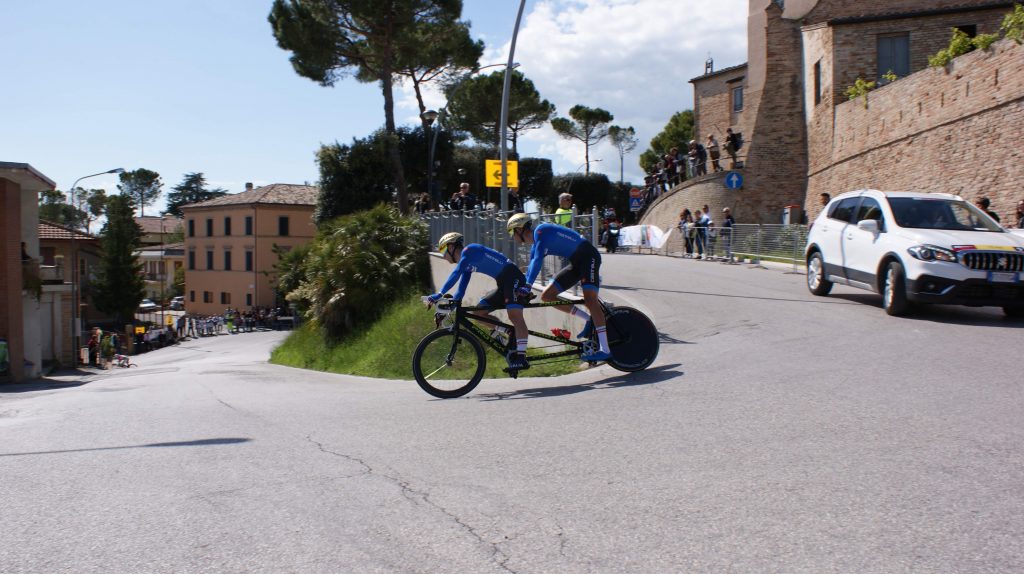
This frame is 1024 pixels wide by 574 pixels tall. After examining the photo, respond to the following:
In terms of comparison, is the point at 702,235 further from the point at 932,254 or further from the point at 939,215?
the point at 932,254

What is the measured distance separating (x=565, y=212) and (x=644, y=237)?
2070 cm

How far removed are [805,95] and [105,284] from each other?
5238 centimetres

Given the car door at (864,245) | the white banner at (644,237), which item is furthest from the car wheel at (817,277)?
the white banner at (644,237)

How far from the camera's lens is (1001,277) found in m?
10.8

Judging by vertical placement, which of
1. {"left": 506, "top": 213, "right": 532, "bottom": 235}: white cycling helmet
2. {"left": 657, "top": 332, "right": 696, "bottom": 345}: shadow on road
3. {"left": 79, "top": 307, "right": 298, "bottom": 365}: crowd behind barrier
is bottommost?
{"left": 79, "top": 307, "right": 298, "bottom": 365}: crowd behind barrier

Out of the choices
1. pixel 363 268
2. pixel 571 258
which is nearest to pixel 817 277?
pixel 571 258

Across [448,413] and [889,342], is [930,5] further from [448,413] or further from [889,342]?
[448,413]

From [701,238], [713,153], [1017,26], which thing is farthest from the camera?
[713,153]

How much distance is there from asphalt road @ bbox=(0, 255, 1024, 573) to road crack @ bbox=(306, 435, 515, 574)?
0.02 metres

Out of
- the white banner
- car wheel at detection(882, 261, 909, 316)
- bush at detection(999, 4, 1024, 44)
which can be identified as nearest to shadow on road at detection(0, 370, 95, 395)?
car wheel at detection(882, 261, 909, 316)

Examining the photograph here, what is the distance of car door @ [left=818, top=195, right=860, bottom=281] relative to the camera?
13.7 meters

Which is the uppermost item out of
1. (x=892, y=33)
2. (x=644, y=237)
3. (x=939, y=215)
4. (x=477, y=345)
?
(x=892, y=33)

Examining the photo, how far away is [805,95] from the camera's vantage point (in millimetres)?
38344

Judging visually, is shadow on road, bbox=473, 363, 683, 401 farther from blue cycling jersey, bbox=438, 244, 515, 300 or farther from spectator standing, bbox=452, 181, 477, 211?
spectator standing, bbox=452, 181, 477, 211
